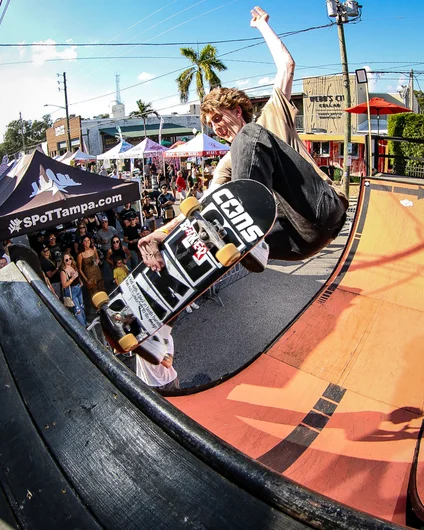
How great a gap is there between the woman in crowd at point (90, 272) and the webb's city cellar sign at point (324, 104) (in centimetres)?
2719

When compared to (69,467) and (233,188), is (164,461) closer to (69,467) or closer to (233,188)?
(69,467)

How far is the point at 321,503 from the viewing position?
0.60 meters

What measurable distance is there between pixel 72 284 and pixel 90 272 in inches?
22.1

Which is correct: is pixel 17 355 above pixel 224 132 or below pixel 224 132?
below

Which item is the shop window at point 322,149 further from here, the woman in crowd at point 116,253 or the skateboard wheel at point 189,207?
the skateboard wheel at point 189,207

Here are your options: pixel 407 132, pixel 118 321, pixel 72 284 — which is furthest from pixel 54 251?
pixel 407 132

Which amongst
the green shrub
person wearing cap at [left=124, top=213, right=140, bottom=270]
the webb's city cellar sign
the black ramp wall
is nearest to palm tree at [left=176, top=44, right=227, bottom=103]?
the webb's city cellar sign

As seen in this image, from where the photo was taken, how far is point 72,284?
234 inches

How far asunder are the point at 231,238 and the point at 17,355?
136 centimetres

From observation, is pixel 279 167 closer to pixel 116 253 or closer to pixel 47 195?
pixel 47 195

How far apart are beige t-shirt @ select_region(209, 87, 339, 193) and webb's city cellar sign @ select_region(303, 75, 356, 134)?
2956 centimetres

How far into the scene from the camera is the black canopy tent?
19.2ft

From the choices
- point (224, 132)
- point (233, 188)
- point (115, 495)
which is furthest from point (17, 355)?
point (224, 132)

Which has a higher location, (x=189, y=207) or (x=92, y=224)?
(x=189, y=207)
